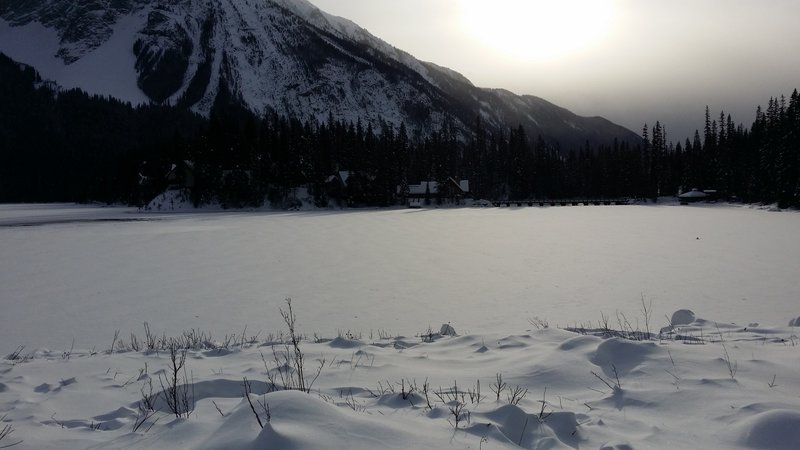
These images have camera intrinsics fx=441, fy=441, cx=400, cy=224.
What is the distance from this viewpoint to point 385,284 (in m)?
15.5

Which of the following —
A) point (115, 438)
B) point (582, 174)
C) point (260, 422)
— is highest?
point (582, 174)

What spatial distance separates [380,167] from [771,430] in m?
95.4

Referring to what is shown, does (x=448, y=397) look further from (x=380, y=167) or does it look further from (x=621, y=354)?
(x=380, y=167)

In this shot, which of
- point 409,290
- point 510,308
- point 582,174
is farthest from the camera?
point 582,174

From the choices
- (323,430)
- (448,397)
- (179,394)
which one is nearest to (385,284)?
(179,394)

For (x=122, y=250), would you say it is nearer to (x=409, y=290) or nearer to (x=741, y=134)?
(x=409, y=290)

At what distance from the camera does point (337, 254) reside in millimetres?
23188

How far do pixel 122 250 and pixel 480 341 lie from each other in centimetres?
2516

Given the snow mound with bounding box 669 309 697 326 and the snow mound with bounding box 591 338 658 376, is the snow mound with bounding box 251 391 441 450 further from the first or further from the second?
the snow mound with bounding box 669 309 697 326

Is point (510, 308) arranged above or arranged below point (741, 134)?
below

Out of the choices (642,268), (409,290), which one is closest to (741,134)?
(642,268)

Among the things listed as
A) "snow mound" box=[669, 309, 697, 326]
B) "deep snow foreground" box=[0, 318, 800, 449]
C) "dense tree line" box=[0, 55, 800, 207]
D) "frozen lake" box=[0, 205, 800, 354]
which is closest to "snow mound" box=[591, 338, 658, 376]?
"deep snow foreground" box=[0, 318, 800, 449]

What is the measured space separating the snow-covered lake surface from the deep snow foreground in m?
0.02

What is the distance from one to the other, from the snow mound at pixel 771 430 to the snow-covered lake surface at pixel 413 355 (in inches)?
0.5
